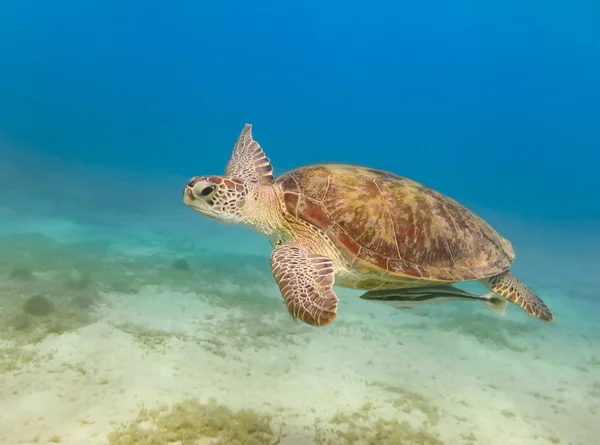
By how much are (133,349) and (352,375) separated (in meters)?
3.04

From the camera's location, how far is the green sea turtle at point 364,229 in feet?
10.7

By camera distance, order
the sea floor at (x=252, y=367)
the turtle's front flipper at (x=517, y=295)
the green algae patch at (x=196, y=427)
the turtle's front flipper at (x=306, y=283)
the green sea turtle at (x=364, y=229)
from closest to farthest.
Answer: the turtle's front flipper at (x=306, y=283) → the green sea turtle at (x=364, y=229) → the green algae patch at (x=196, y=427) → the turtle's front flipper at (x=517, y=295) → the sea floor at (x=252, y=367)

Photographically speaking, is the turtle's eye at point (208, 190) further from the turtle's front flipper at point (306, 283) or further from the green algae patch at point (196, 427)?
the green algae patch at point (196, 427)

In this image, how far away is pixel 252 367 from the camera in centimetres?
542

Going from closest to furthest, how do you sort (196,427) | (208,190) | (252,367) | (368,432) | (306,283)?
(306,283)
(208,190)
(196,427)
(368,432)
(252,367)

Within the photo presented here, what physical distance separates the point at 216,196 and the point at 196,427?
2.31 metres

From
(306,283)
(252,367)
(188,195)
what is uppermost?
(188,195)

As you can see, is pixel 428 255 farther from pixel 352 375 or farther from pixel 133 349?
pixel 133 349

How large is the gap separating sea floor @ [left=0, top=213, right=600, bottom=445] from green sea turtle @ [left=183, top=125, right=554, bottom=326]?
5.94 feet

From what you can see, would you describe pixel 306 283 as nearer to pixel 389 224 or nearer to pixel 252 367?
pixel 389 224

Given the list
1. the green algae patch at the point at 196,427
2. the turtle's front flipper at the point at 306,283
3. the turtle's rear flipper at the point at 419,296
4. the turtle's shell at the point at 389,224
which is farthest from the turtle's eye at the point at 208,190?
the green algae patch at the point at 196,427

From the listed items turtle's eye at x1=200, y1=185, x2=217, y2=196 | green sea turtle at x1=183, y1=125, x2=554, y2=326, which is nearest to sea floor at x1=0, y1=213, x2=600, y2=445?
green sea turtle at x1=183, y1=125, x2=554, y2=326

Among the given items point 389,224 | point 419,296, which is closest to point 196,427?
point 419,296

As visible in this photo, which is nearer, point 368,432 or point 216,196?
point 216,196
